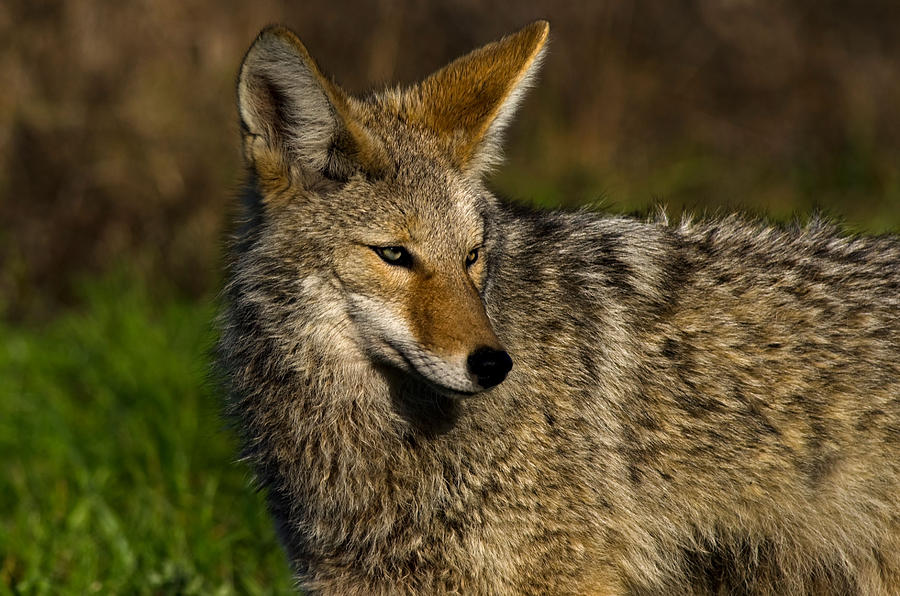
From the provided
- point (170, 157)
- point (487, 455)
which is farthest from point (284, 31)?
point (170, 157)

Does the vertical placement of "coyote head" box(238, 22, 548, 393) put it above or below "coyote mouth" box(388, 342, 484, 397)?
above

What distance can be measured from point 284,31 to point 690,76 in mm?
8677

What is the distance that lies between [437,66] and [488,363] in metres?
7.74

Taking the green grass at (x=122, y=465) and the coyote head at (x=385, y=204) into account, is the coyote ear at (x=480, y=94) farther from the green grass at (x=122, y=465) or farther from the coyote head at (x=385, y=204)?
the green grass at (x=122, y=465)

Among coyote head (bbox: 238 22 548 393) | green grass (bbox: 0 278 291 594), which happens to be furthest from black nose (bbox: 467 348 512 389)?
green grass (bbox: 0 278 291 594)

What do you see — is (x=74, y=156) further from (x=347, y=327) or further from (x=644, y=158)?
(x=347, y=327)

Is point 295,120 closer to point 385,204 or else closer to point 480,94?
point 385,204

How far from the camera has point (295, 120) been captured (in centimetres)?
370

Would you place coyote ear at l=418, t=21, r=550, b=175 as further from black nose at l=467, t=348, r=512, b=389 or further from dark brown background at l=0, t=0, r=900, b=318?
dark brown background at l=0, t=0, r=900, b=318

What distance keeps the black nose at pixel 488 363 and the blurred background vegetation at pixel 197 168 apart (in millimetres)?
1521

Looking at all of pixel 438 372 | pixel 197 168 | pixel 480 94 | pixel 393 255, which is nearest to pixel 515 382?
pixel 438 372

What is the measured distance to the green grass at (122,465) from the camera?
5145 millimetres

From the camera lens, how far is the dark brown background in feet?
29.4

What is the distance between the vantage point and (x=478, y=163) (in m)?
4.09
